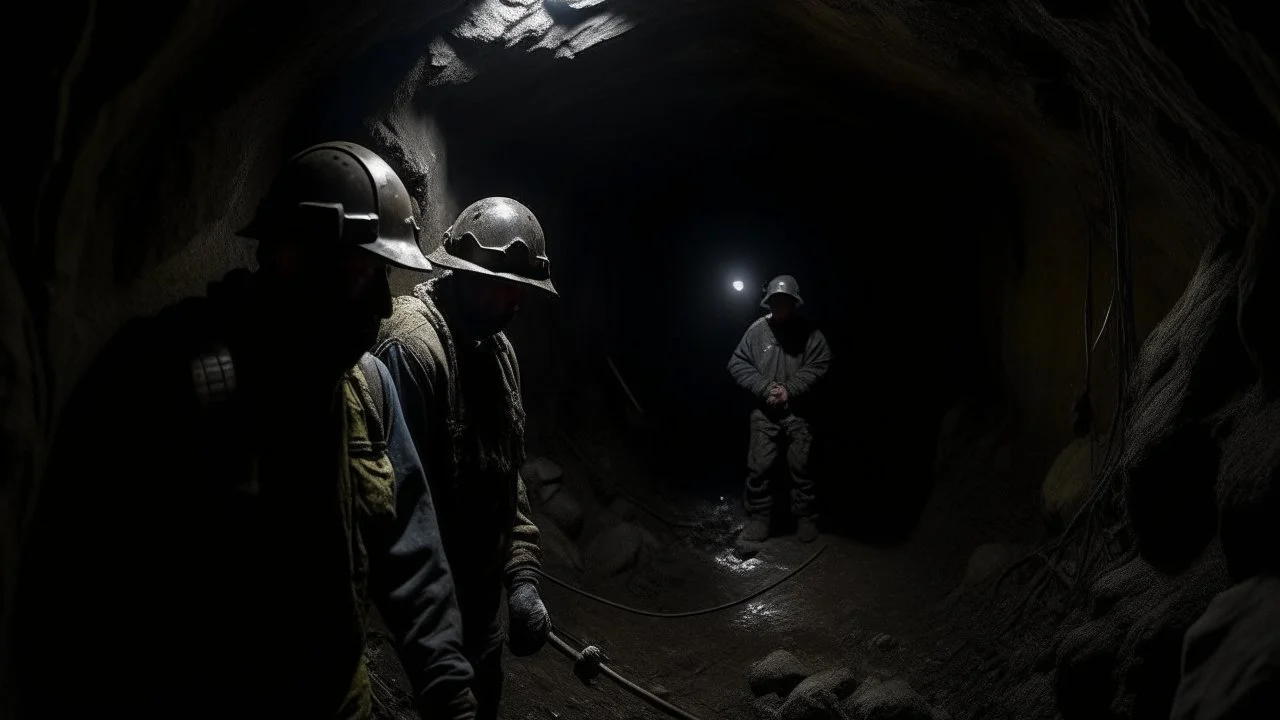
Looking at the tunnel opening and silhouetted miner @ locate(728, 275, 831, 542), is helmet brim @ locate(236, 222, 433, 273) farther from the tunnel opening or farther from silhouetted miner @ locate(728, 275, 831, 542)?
silhouetted miner @ locate(728, 275, 831, 542)

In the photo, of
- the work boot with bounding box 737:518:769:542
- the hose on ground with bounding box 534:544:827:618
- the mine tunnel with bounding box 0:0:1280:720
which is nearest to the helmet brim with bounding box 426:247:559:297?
the mine tunnel with bounding box 0:0:1280:720

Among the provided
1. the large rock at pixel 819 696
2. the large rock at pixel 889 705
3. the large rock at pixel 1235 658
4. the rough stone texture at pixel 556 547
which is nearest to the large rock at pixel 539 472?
the rough stone texture at pixel 556 547

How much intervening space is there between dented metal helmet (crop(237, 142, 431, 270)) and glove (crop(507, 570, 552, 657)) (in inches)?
58.6

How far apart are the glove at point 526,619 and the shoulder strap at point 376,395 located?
1098mm

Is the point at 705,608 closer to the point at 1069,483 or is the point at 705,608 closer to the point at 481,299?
the point at 1069,483

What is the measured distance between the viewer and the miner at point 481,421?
Result: 2672 millimetres

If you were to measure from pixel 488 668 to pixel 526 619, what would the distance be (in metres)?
0.30

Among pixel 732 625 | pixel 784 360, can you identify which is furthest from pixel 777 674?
pixel 784 360

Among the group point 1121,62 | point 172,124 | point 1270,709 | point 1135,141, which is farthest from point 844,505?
point 172,124

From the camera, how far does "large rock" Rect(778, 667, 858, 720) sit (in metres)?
3.64

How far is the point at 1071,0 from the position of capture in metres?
2.34

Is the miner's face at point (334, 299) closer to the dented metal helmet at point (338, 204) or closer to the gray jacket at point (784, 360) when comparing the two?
the dented metal helmet at point (338, 204)

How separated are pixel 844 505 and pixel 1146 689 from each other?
4.89 m

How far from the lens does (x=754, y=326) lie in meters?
7.44
